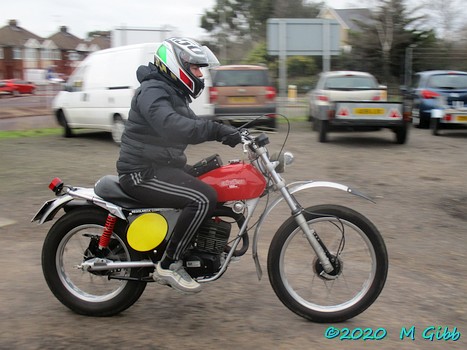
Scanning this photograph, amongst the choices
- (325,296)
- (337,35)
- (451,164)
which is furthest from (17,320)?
(337,35)

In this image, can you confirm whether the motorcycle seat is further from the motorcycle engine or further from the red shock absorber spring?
the motorcycle engine

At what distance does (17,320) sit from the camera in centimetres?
380

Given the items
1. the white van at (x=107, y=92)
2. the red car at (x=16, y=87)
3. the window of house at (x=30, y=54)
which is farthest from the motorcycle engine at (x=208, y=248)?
the window of house at (x=30, y=54)

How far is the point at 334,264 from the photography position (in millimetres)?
3727

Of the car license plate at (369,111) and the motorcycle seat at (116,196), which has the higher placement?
the car license plate at (369,111)

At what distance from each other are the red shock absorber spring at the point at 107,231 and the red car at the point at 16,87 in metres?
38.6

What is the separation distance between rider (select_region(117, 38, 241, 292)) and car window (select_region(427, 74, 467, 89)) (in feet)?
41.1

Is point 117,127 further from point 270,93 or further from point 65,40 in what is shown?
point 65,40

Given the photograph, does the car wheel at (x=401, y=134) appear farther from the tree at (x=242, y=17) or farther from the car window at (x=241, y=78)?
the tree at (x=242, y=17)

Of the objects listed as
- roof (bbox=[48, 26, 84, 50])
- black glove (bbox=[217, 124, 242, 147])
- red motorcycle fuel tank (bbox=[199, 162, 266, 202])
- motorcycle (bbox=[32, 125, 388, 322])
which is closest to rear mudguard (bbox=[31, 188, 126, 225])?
motorcycle (bbox=[32, 125, 388, 322])

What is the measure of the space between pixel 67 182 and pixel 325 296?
559 centimetres

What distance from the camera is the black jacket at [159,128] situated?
3.49 meters

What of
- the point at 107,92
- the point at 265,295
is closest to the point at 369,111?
the point at 107,92

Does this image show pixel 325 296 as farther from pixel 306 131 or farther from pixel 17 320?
pixel 306 131
